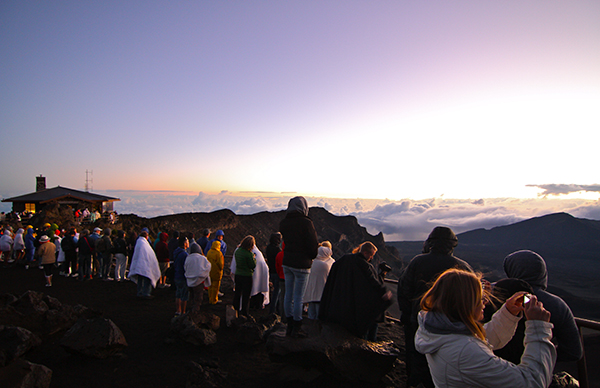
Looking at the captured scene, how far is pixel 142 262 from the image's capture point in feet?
26.7

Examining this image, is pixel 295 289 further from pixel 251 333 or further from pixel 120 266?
pixel 120 266

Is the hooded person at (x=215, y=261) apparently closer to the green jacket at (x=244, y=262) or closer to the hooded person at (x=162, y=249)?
the green jacket at (x=244, y=262)

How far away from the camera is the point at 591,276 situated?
95812 mm

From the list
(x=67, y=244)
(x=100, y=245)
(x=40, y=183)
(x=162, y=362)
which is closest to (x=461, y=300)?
(x=162, y=362)

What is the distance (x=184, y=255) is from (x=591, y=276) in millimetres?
130551

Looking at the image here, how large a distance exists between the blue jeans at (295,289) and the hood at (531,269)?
7.81ft

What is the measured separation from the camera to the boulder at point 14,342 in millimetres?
4164

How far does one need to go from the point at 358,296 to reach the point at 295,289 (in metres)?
0.85

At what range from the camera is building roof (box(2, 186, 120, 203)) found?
33.7 metres

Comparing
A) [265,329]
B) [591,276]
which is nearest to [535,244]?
[591,276]

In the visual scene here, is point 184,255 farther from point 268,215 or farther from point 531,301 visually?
point 268,215

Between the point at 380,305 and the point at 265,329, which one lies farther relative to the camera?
the point at 265,329

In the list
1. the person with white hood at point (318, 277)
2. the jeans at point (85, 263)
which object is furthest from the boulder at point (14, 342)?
the jeans at point (85, 263)

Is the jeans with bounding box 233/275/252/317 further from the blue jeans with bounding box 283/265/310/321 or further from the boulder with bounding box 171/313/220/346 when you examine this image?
the blue jeans with bounding box 283/265/310/321
